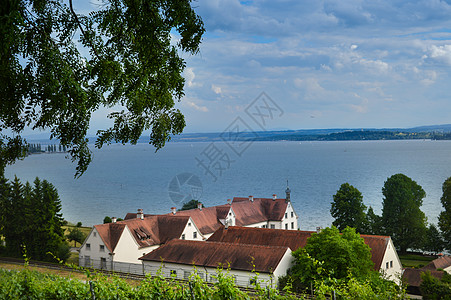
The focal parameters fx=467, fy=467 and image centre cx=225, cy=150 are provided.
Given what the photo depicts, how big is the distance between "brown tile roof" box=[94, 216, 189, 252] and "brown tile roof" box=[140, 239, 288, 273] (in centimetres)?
535

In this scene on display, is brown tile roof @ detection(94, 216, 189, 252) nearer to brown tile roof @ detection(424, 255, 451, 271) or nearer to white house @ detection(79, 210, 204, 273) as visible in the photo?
white house @ detection(79, 210, 204, 273)

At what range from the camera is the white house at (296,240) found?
35250 mm

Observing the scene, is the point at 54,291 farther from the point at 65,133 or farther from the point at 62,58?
the point at 62,58

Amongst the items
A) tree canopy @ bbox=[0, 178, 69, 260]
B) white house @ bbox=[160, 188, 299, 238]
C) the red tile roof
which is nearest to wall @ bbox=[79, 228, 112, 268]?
tree canopy @ bbox=[0, 178, 69, 260]

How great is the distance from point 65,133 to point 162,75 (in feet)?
7.96

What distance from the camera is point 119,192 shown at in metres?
126

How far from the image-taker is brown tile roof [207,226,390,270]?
1404 inches

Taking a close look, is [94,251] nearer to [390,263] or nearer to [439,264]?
[390,263]

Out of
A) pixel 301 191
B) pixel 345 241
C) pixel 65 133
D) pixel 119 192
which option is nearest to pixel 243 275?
pixel 345 241

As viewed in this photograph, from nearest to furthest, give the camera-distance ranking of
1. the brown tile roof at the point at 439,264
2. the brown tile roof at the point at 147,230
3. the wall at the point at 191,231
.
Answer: the brown tile roof at the point at 147,230
the brown tile roof at the point at 439,264
the wall at the point at 191,231

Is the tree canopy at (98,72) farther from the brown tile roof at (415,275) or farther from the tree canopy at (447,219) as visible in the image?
the tree canopy at (447,219)

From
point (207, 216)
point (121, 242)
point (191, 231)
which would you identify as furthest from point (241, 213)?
point (121, 242)

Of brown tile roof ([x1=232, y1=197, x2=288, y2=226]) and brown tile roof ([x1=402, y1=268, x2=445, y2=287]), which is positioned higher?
brown tile roof ([x1=232, y1=197, x2=288, y2=226])

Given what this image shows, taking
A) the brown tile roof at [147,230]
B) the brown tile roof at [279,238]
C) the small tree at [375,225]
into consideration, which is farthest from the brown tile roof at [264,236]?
the small tree at [375,225]
